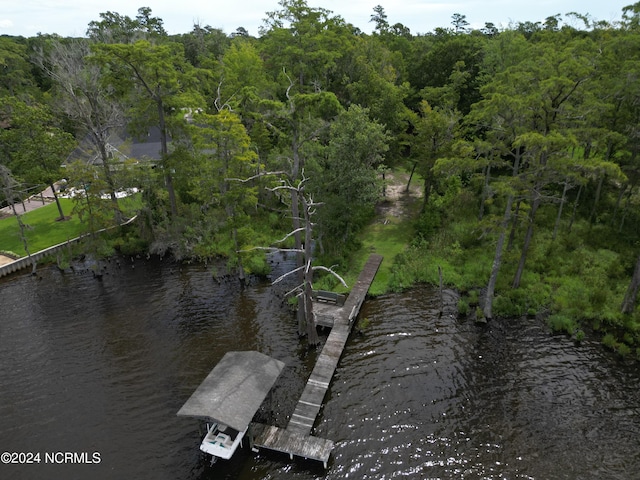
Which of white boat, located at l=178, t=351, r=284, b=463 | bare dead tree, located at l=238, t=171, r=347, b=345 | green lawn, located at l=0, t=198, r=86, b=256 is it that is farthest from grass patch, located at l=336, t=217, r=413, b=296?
green lawn, located at l=0, t=198, r=86, b=256

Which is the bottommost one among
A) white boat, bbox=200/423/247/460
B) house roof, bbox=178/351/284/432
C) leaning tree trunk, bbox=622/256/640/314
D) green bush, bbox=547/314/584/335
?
white boat, bbox=200/423/247/460

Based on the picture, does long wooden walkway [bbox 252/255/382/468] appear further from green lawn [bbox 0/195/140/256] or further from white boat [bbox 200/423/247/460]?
green lawn [bbox 0/195/140/256]

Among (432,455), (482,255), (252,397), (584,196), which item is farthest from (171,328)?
(584,196)

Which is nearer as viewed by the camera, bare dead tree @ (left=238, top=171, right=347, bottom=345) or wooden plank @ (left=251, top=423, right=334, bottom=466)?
wooden plank @ (left=251, top=423, right=334, bottom=466)

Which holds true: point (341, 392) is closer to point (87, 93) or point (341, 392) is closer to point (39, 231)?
point (87, 93)

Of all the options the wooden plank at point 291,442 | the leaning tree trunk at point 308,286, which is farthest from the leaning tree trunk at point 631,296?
the wooden plank at point 291,442

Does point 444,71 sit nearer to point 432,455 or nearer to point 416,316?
point 416,316

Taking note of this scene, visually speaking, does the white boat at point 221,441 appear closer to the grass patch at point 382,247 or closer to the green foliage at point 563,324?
the grass patch at point 382,247

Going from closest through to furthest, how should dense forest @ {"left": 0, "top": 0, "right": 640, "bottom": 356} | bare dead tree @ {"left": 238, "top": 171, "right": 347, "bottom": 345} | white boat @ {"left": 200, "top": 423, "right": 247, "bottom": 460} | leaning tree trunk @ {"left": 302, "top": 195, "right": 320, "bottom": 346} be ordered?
white boat @ {"left": 200, "top": 423, "right": 247, "bottom": 460}
leaning tree trunk @ {"left": 302, "top": 195, "right": 320, "bottom": 346}
bare dead tree @ {"left": 238, "top": 171, "right": 347, "bottom": 345}
dense forest @ {"left": 0, "top": 0, "right": 640, "bottom": 356}
